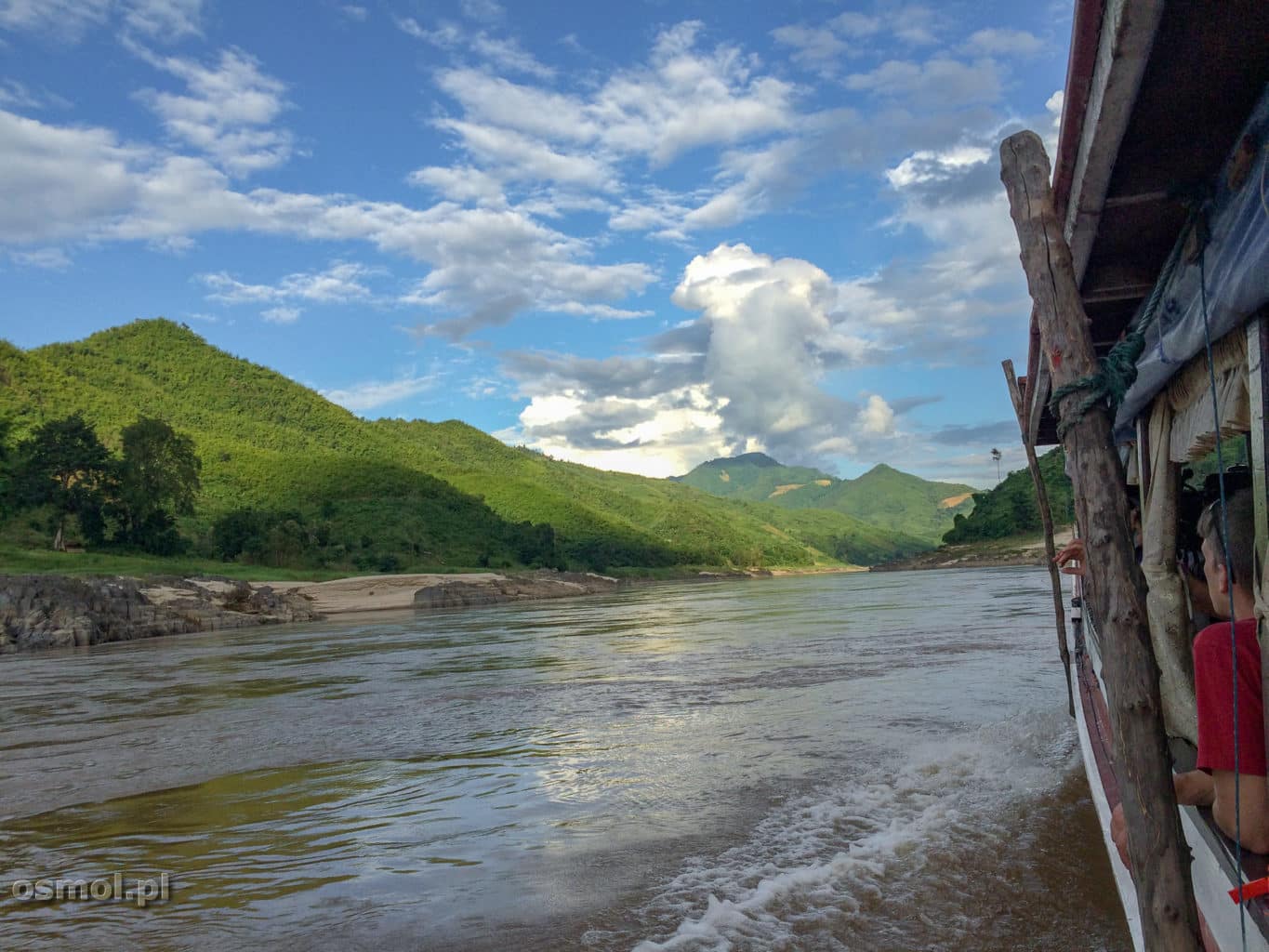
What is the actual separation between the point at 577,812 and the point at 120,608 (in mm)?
30294

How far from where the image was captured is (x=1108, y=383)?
3064 millimetres

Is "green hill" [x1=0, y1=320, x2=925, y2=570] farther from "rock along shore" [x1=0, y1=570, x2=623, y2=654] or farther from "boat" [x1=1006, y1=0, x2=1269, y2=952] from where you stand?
"boat" [x1=1006, y1=0, x2=1269, y2=952]

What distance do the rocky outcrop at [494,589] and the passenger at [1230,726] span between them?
50.3 m

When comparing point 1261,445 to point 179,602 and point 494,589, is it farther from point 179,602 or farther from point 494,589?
point 494,589

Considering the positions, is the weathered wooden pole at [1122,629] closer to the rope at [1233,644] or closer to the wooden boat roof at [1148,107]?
the rope at [1233,644]

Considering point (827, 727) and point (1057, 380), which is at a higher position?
point (1057, 380)

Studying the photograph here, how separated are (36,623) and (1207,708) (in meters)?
33.1

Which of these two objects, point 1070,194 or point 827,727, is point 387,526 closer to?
point 827,727

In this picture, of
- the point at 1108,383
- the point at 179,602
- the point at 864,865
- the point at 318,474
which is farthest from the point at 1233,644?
the point at 318,474

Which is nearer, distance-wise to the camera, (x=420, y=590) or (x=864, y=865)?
(x=864, y=865)

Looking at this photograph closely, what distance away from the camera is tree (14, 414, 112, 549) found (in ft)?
134

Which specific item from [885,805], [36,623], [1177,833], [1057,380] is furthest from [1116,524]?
[36,623]

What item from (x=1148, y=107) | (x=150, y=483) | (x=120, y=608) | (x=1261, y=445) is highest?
(x=150, y=483)

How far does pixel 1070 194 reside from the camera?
4156 millimetres
